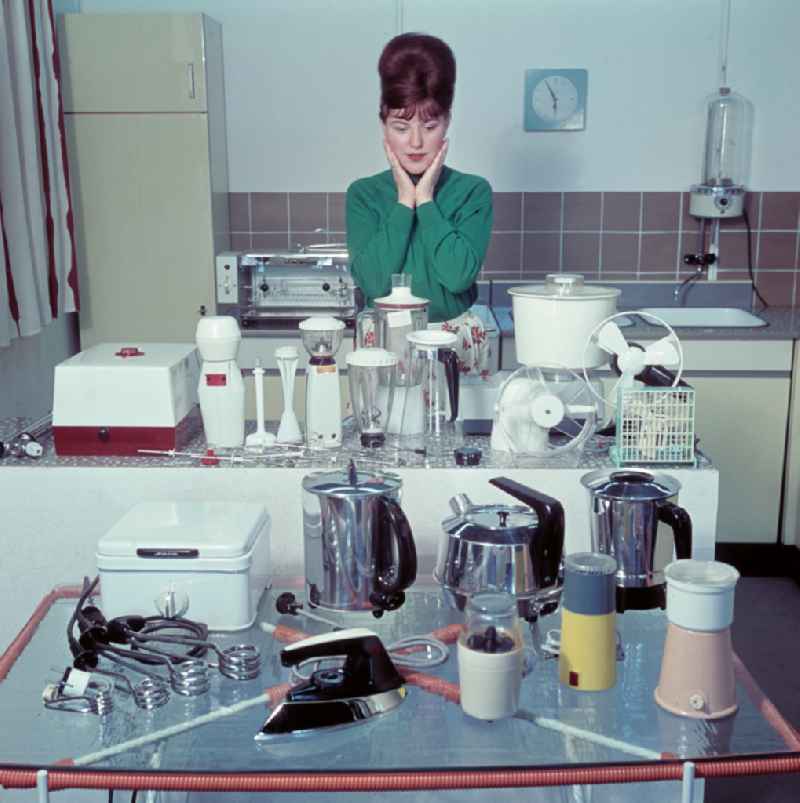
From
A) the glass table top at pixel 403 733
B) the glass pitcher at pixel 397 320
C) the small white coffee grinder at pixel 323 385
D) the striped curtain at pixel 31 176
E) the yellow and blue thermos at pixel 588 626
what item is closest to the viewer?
the glass table top at pixel 403 733

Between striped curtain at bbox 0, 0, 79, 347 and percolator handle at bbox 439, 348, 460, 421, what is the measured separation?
1812mm

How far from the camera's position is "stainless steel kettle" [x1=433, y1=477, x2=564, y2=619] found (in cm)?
157

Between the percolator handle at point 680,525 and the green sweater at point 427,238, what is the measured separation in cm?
110

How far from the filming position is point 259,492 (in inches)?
81.0

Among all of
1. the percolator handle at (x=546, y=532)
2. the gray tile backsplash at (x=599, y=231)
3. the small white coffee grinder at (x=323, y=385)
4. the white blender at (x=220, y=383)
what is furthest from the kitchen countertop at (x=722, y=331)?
the percolator handle at (x=546, y=532)

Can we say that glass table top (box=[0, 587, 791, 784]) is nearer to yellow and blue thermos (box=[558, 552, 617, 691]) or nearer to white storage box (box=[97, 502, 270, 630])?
yellow and blue thermos (box=[558, 552, 617, 691])

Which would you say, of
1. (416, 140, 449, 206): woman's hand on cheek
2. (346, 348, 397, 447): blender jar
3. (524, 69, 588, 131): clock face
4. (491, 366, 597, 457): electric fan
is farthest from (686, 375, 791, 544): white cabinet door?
(346, 348, 397, 447): blender jar

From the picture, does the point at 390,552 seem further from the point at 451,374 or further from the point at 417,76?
the point at 417,76

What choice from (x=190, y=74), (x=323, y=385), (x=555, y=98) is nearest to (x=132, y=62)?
(x=190, y=74)

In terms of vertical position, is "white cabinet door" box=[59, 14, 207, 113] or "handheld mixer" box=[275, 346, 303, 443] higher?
"white cabinet door" box=[59, 14, 207, 113]

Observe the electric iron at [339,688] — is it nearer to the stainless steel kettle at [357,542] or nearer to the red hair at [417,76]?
the stainless steel kettle at [357,542]

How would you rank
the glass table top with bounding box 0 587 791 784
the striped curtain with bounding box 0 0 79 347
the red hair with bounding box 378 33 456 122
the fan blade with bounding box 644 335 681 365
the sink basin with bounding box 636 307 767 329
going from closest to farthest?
the glass table top with bounding box 0 587 791 784 → the fan blade with bounding box 644 335 681 365 → the red hair with bounding box 378 33 456 122 → the striped curtain with bounding box 0 0 79 347 → the sink basin with bounding box 636 307 767 329

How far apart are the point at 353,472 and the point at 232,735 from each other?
1.58 feet

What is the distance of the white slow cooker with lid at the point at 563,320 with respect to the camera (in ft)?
6.75
